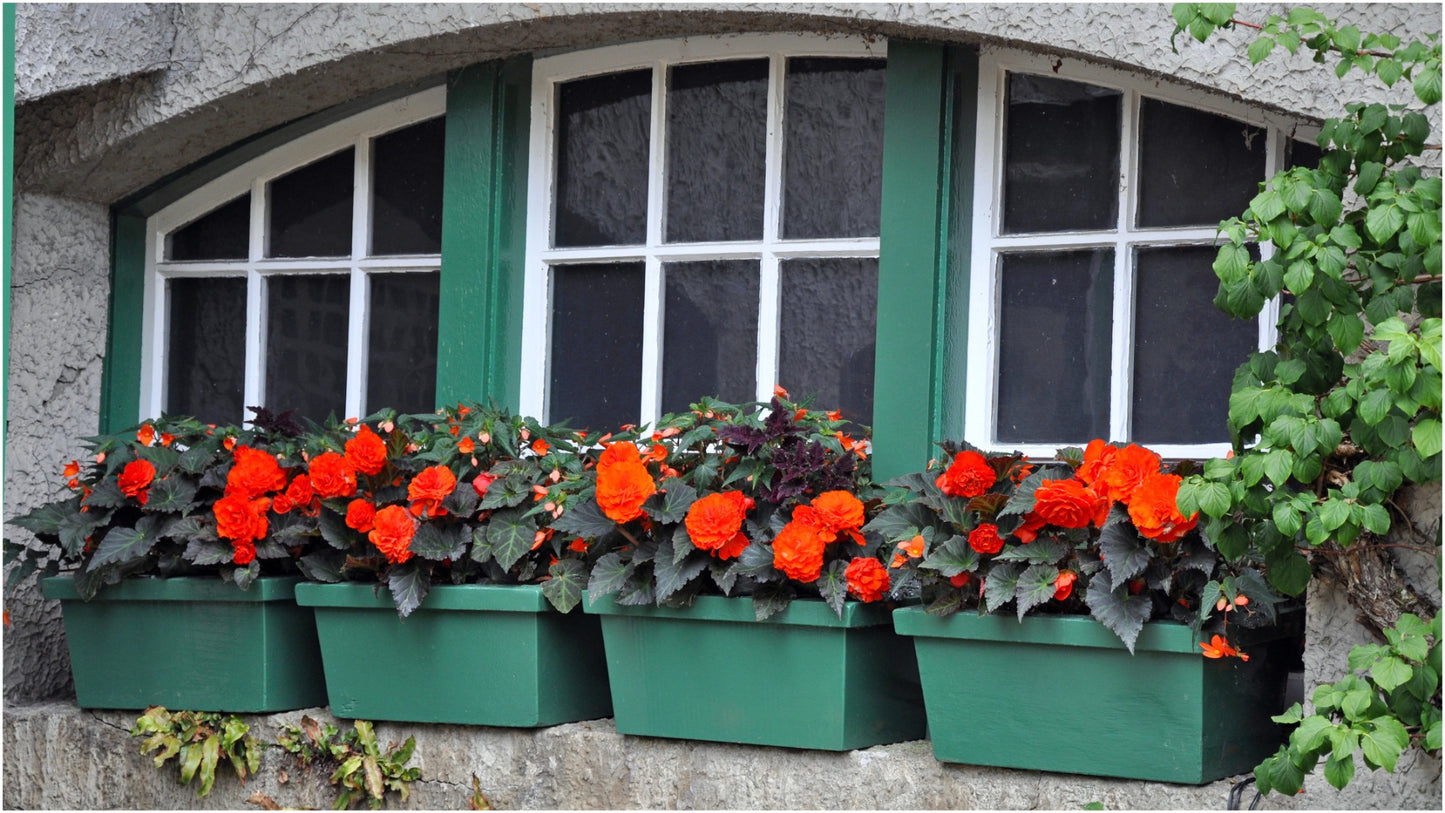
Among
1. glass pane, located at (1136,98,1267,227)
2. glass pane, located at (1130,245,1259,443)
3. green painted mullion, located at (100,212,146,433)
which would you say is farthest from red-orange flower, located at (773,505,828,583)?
green painted mullion, located at (100,212,146,433)

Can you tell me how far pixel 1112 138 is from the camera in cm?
310

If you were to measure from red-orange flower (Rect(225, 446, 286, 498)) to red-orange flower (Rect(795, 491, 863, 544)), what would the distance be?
1194 mm

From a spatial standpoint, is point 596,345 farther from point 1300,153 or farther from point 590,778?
point 1300,153

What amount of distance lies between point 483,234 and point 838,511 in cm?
118

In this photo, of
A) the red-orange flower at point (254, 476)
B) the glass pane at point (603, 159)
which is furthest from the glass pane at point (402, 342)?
the red-orange flower at point (254, 476)

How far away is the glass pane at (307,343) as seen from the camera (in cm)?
376

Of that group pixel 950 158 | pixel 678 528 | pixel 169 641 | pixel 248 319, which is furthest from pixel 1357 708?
pixel 248 319

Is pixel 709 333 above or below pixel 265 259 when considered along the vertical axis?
below

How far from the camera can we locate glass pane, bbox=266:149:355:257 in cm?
376

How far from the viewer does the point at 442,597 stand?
121 inches

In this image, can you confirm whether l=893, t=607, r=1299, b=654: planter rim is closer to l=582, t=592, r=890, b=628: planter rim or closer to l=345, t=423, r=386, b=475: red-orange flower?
l=582, t=592, r=890, b=628: planter rim

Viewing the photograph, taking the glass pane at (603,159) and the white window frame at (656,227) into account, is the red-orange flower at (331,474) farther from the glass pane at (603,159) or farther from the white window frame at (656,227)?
the glass pane at (603,159)

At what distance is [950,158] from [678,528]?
0.96 meters

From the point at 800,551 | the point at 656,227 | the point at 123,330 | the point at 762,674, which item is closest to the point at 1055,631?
the point at 800,551
